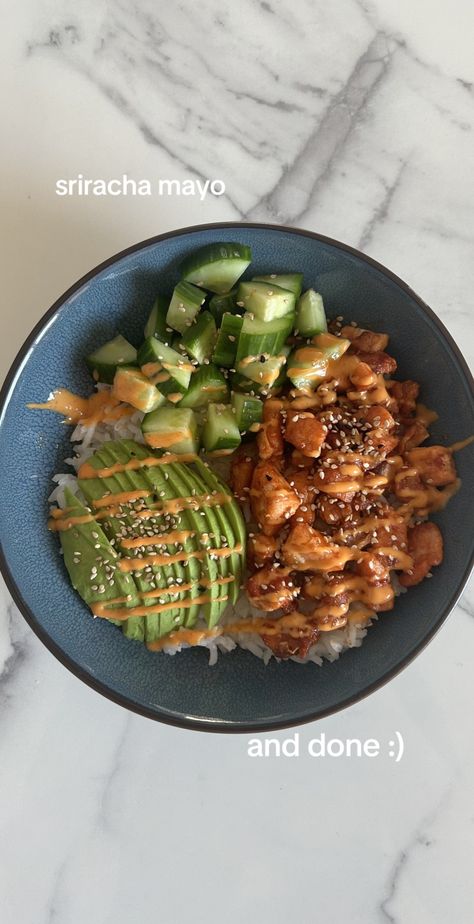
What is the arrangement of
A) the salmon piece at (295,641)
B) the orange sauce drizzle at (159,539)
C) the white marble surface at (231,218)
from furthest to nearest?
the white marble surface at (231,218), the salmon piece at (295,641), the orange sauce drizzle at (159,539)

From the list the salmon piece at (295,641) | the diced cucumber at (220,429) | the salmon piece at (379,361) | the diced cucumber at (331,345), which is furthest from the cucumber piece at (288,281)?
the salmon piece at (295,641)

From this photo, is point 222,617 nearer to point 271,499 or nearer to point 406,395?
point 271,499

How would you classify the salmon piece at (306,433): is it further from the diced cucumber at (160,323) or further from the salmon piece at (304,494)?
the diced cucumber at (160,323)

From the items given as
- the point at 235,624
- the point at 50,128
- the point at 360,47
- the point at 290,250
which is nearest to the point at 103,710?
the point at 235,624

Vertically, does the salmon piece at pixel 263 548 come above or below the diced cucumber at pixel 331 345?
below

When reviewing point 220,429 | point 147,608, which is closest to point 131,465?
point 220,429

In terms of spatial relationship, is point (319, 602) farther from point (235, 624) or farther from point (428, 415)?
point (428, 415)
